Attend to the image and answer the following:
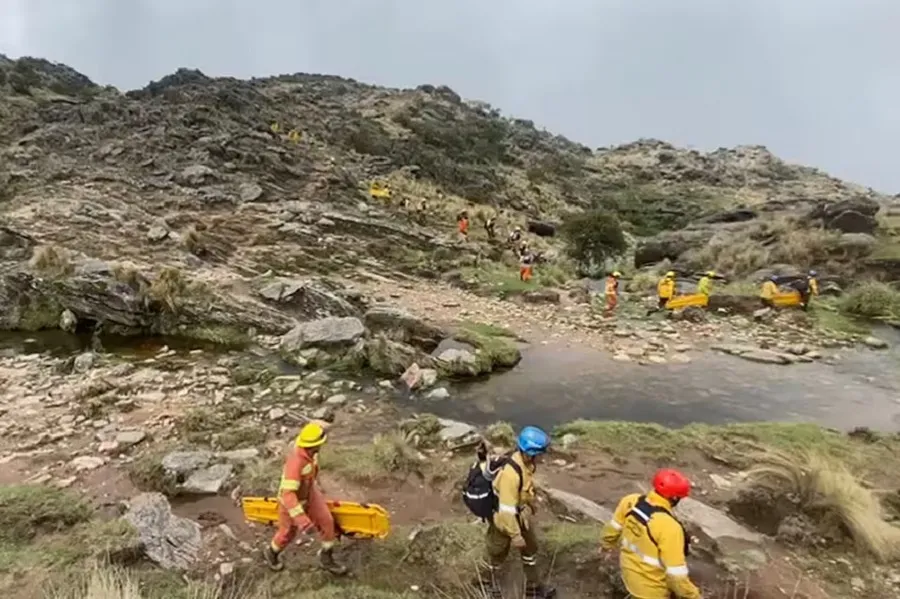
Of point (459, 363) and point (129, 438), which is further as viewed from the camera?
point (459, 363)

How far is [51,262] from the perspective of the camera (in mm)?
16047

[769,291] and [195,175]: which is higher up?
[195,175]

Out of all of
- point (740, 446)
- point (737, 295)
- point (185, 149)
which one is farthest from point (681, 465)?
point (185, 149)

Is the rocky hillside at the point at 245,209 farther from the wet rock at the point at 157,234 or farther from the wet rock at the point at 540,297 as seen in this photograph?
the wet rock at the point at 540,297

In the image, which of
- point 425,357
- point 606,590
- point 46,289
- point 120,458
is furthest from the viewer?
point 46,289

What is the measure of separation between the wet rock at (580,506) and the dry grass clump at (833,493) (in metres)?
2.24

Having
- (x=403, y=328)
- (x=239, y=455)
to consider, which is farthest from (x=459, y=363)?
(x=239, y=455)

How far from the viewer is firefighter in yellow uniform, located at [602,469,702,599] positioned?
477 centimetres

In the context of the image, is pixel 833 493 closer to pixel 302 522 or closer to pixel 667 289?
pixel 302 522

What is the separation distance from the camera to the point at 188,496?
799 cm

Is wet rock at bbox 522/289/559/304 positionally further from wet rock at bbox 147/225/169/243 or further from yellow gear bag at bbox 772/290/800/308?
wet rock at bbox 147/225/169/243

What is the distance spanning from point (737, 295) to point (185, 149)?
22.7m

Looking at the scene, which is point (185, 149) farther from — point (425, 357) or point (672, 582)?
point (672, 582)

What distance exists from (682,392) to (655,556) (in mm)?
8267
